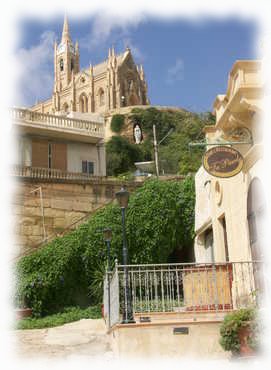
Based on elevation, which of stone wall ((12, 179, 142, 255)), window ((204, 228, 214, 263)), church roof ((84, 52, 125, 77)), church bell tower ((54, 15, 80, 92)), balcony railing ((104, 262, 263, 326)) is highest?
church bell tower ((54, 15, 80, 92))

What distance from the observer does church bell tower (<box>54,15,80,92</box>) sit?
110 metres

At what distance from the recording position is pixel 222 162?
10.1 m

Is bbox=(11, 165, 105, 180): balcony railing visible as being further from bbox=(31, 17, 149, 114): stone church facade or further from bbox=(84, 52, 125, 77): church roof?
bbox=(84, 52, 125, 77): church roof

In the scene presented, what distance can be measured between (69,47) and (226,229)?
356ft

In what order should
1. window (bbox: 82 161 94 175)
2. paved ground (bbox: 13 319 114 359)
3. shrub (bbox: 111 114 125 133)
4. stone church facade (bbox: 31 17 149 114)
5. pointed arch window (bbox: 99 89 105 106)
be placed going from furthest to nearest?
1. pointed arch window (bbox: 99 89 105 106)
2. stone church facade (bbox: 31 17 149 114)
3. shrub (bbox: 111 114 125 133)
4. window (bbox: 82 161 94 175)
5. paved ground (bbox: 13 319 114 359)

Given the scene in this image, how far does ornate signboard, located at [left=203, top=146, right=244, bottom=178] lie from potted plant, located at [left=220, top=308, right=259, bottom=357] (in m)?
3.13

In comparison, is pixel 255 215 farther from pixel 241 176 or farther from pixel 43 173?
pixel 43 173

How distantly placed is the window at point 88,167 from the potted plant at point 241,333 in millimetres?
20495

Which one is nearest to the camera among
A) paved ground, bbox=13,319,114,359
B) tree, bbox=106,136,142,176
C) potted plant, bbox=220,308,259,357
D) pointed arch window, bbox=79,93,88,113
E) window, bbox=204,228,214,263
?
potted plant, bbox=220,308,259,357

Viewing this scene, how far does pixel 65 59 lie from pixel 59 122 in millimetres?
89734

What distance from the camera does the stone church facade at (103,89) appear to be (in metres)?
89.0

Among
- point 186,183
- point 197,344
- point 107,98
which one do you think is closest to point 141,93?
point 107,98

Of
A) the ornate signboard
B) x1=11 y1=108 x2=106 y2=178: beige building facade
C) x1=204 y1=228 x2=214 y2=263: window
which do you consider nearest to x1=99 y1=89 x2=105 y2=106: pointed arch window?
x1=11 y1=108 x2=106 y2=178: beige building facade

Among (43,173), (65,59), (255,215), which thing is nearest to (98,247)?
(43,173)
